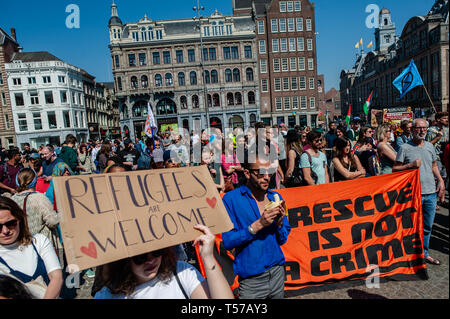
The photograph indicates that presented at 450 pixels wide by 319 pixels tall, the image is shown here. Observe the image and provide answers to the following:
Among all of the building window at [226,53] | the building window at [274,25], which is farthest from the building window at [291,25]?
the building window at [226,53]

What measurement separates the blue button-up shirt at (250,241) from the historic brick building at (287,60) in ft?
140

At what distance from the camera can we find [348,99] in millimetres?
92438

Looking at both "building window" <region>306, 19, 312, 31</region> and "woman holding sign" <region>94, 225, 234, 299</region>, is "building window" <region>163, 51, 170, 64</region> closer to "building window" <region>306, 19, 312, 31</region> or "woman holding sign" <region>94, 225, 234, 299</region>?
"building window" <region>306, 19, 312, 31</region>

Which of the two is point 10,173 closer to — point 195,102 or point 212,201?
point 212,201

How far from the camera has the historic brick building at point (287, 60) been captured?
42.4m

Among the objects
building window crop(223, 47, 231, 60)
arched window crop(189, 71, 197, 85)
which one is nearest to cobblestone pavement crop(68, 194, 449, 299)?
arched window crop(189, 71, 197, 85)

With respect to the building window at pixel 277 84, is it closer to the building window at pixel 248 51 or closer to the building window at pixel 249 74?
the building window at pixel 249 74

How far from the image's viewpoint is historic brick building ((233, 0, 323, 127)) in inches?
1668

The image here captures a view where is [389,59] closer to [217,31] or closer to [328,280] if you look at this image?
[217,31]

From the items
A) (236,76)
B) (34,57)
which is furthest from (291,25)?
(34,57)

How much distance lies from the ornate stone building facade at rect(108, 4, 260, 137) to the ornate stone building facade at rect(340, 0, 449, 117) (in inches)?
787

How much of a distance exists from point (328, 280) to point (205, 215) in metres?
2.65

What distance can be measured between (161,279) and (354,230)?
3019 mm
